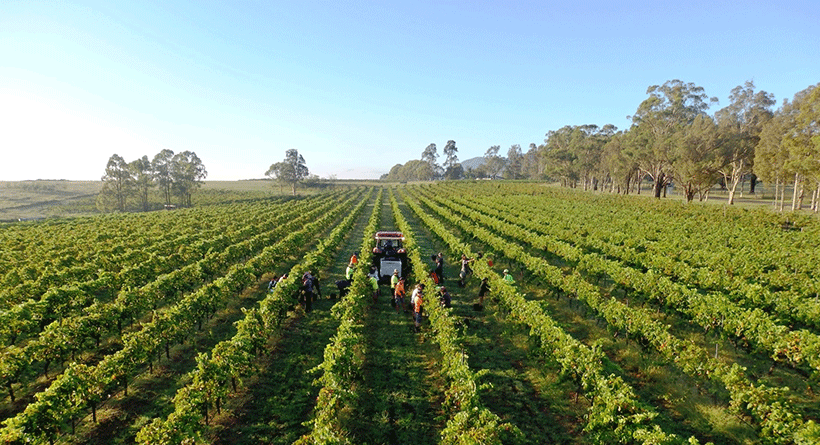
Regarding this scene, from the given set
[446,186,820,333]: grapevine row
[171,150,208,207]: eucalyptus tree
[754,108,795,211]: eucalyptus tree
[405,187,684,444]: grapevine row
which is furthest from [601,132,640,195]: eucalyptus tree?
[171,150,208,207]: eucalyptus tree

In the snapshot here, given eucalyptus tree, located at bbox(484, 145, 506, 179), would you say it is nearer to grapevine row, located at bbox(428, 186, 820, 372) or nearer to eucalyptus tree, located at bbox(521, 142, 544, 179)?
eucalyptus tree, located at bbox(521, 142, 544, 179)

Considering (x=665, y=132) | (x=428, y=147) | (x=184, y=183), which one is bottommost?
(x=184, y=183)

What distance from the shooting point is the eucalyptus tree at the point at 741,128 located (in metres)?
48.6

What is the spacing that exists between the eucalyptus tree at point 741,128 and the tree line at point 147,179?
325ft

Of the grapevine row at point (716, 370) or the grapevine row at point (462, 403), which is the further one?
the grapevine row at point (716, 370)

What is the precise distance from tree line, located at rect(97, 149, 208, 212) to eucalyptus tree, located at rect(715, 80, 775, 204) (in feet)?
325

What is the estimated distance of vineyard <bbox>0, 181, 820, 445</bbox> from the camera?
7188 millimetres

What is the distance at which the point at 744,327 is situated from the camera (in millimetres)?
10430

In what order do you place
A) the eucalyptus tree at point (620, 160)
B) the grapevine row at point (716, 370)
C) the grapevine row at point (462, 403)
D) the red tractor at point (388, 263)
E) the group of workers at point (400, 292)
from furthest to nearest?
the eucalyptus tree at point (620, 160) < the red tractor at point (388, 263) < the group of workers at point (400, 292) < the grapevine row at point (716, 370) < the grapevine row at point (462, 403)

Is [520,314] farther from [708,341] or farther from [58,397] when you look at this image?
[58,397]

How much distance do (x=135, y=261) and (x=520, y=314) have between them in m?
21.5

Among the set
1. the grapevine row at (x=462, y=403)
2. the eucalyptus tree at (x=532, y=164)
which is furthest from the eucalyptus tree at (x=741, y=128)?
the eucalyptus tree at (x=532, y=164)

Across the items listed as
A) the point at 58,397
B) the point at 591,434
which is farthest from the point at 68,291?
the point at 591,434

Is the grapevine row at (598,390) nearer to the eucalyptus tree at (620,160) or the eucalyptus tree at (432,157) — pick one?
the eucalyptus tree at (620,160)
